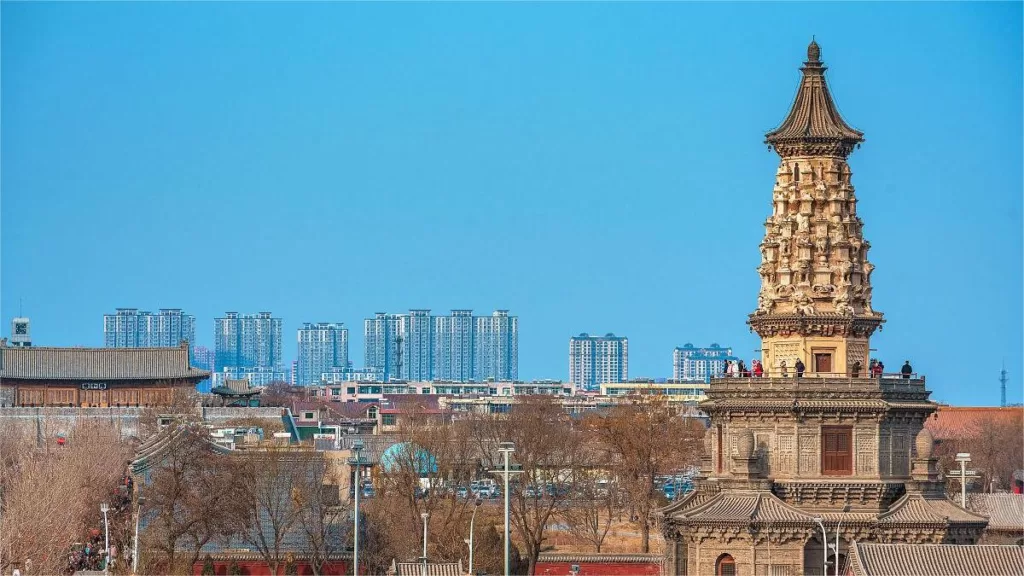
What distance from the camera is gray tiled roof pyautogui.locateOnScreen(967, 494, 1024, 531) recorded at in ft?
284

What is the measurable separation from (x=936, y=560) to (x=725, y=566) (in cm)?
732

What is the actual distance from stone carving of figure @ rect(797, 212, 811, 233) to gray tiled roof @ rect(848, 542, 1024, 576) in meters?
11.9

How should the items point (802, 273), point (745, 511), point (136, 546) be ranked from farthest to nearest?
point (136, 546), point (802, 273), point (745, 511)

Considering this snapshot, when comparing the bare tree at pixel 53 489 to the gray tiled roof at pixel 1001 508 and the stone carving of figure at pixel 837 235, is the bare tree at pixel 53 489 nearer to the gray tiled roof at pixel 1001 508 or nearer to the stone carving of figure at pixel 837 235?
the stone carving of figure at pixel 837 235

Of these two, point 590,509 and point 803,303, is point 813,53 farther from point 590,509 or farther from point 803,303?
point 590,509

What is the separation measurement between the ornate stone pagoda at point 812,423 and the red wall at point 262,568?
14.5 meters

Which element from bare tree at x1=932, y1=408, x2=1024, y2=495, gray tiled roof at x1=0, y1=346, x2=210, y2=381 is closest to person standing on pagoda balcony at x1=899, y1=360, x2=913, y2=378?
bare tree at x1=932, y1=408, x2=1024, y2=495

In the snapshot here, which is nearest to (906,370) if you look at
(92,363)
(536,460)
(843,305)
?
(843,305)

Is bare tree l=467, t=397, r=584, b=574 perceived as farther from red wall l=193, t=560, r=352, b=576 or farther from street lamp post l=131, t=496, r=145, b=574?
street lamp post l=131, t=496, r=145, b=574

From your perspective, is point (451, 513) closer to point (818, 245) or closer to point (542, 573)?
point (542, 573)

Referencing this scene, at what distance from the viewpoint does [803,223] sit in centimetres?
7644

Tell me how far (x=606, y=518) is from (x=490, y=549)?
32.2 metres

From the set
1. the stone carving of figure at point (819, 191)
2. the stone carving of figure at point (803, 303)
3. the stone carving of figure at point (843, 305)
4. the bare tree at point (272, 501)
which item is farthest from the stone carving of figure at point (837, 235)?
the bare tree at point (272, 501)

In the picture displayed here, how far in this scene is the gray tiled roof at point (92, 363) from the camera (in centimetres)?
16500
